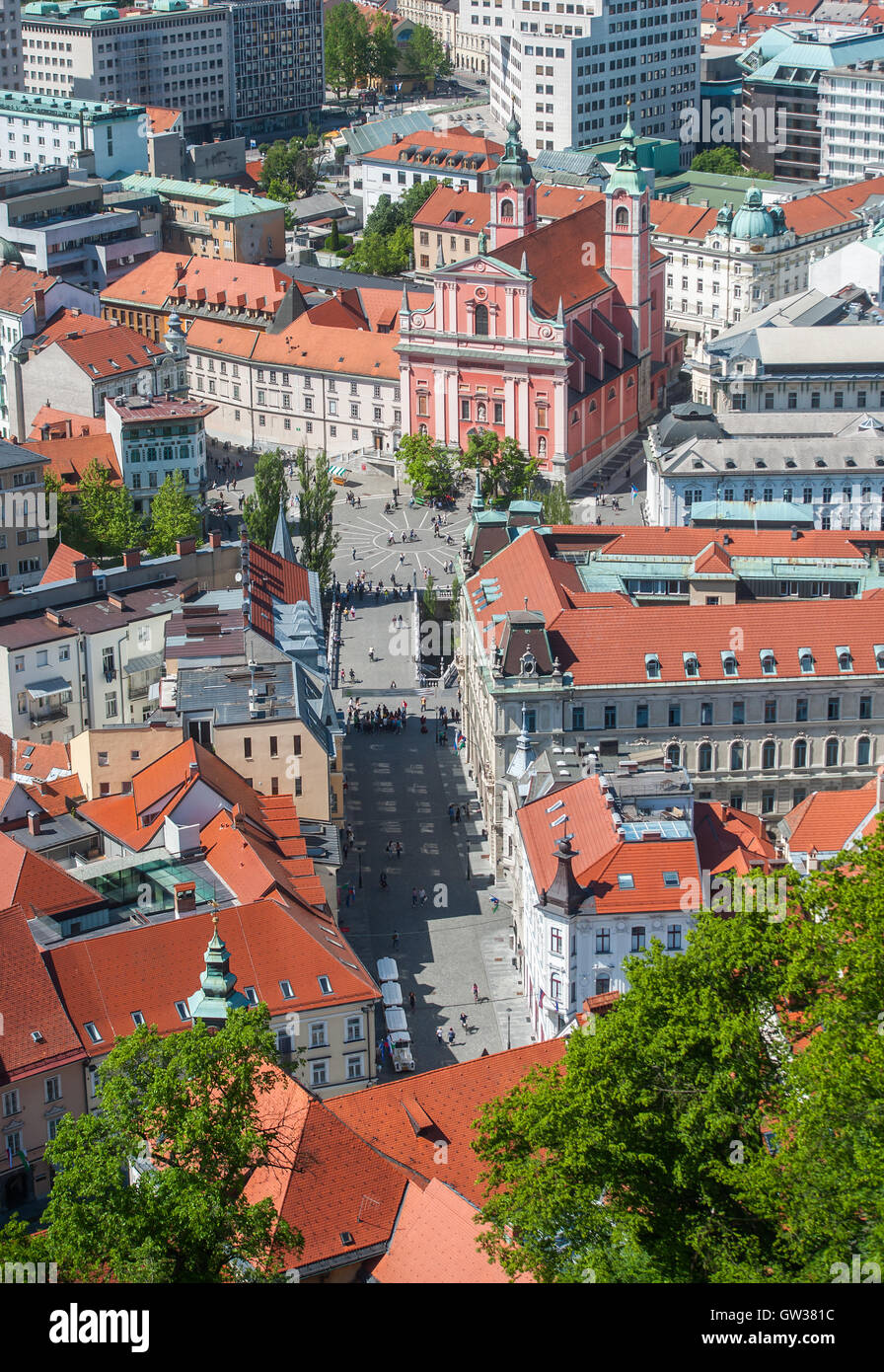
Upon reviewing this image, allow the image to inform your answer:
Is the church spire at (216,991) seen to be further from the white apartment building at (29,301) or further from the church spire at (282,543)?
the white apartment building at (29,301)

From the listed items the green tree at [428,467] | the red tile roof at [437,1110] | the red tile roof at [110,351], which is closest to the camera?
the red tile roof at [437,1110]

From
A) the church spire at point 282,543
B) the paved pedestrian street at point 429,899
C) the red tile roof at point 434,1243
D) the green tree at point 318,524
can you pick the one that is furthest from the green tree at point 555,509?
the red tile roof at point 434,1243

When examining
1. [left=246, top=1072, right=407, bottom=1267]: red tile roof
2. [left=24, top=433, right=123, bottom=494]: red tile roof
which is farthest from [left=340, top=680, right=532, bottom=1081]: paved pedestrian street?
[left=24, top=433, right=123, bottom=494]: red tile roof

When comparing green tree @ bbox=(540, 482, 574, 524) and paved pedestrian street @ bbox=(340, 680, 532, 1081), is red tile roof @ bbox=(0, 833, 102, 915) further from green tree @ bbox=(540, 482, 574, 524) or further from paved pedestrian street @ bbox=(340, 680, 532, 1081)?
green tree @ bbox=(540, 482, 574, 524)

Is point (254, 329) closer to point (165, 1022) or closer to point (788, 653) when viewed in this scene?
point (788, 653)

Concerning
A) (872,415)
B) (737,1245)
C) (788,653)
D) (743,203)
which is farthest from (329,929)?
(743,203)
